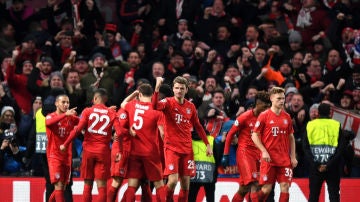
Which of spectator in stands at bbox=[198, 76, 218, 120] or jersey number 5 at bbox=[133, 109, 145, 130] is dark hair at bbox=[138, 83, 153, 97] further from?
spectator in stands at bbox=[198, 76, 218, 120]

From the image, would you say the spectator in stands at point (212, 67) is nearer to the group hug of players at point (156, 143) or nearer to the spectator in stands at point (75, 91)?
the spectator in stands at point (75, 91)

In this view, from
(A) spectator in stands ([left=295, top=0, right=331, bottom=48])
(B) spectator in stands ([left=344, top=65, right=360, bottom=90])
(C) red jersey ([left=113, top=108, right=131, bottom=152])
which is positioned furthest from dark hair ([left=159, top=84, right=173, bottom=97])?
(A) spectator in stands ([left=295, top=0, right=331, bottom=48])

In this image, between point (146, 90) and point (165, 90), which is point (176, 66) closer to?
point (165, 90)

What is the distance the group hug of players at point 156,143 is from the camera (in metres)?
18.5

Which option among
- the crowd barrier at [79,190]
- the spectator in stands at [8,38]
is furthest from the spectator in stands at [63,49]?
the crowd barrier at [79,190]

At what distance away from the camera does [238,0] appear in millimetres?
26500

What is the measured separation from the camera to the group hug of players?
18.5 m

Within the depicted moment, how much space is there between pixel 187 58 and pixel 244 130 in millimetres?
5471

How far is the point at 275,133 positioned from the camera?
1856cm

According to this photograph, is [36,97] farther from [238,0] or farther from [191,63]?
[238,0]

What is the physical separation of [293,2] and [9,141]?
8.71m

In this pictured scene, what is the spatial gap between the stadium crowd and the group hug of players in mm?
1052

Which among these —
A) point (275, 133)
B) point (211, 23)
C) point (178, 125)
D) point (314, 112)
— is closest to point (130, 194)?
point (178, 125)

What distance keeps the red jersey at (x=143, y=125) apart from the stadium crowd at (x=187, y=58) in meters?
1.89
